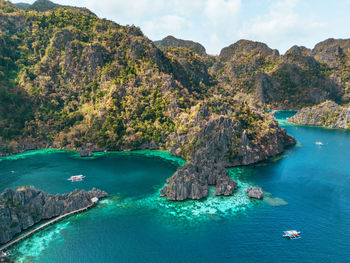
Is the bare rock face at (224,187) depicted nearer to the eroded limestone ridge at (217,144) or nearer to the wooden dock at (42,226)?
the eroded limestone ridge at (217,144)

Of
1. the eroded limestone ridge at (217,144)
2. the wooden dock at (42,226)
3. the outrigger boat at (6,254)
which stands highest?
the eroded limestone ridge at (217,144)

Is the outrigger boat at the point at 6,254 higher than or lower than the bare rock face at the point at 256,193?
lower

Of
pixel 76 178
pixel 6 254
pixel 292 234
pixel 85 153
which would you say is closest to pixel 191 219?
pixel 292 234

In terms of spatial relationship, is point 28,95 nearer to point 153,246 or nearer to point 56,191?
point 56,191

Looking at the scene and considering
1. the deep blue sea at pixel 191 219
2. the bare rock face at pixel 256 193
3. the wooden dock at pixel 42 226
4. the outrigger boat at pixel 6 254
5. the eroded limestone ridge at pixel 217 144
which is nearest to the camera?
the outrigger boat at pixel 6 254

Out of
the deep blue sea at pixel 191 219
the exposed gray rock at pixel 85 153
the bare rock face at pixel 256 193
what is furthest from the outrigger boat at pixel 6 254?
the exposed gray rock at pixel 85 153

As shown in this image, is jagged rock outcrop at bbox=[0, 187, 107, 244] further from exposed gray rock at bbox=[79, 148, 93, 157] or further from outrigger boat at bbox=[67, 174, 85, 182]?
exposed gray rock at bbox=[79, 148, 93, 157]

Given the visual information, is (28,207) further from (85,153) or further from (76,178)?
(85,153)
